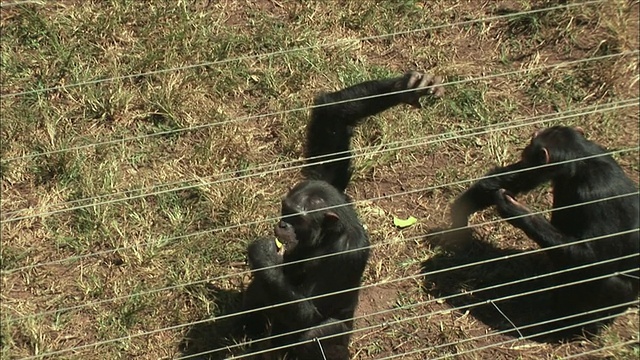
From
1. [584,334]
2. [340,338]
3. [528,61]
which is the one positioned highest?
[528,61]

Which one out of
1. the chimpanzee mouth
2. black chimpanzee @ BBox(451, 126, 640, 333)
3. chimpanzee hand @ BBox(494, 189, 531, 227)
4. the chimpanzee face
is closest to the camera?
the chimpanzee face

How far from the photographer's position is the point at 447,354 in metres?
6.26

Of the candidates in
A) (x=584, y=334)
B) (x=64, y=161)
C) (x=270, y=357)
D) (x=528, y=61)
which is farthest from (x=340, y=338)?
(x=528, y=61)

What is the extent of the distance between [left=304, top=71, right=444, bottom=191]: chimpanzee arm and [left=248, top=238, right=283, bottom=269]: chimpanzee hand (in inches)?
26.9

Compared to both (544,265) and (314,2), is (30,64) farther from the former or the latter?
(544,265)

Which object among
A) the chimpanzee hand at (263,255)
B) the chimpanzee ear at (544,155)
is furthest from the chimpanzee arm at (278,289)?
the chimpanzee ear at (544,155)

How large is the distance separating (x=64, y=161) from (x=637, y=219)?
4791 mm

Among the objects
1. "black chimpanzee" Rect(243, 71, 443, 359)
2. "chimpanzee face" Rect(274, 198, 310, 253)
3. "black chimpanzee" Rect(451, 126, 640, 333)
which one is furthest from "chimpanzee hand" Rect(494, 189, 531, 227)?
"chimpanzee face" Rect(274, 198, 310, 253)

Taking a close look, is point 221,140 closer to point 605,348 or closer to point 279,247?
point 279,247

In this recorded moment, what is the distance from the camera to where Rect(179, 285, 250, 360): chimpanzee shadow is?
614cm

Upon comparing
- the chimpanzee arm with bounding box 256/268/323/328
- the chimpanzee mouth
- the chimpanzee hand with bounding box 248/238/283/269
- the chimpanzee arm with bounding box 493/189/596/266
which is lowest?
the chimpanzee arm with bounding box 256/268/323/328

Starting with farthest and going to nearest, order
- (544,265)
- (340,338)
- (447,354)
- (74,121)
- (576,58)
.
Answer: (576,58) < (74,121) < (544,265) < (447,354) < (340,338)

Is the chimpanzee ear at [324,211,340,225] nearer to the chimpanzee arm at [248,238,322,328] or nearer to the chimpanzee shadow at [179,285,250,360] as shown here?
the chimpanzee arm at [248,238,322,328]

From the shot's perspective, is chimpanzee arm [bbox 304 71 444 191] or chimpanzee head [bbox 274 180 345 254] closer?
chimpanzee head [bbox 274 180 345 254]
